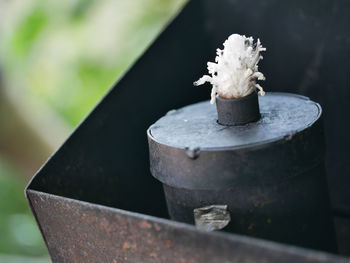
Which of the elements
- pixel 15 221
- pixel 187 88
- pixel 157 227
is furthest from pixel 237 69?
pixel 15 221

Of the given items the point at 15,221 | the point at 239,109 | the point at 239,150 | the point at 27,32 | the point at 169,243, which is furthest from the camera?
the point at 15,221

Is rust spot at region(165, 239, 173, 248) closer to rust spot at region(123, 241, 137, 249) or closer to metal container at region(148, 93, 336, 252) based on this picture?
rust spot at region(123, 241, 137, 249)

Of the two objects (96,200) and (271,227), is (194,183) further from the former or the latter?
(96,200)

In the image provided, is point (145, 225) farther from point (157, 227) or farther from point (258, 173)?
point (258, 173)

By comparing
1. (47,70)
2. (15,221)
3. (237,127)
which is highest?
(237,127)

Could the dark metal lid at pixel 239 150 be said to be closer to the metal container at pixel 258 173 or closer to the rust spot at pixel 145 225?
the metal container at pixel 258 173

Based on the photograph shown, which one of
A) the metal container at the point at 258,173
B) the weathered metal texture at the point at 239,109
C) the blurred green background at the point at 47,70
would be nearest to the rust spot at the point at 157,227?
the metal container at the point at 258,173

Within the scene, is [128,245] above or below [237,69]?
below
